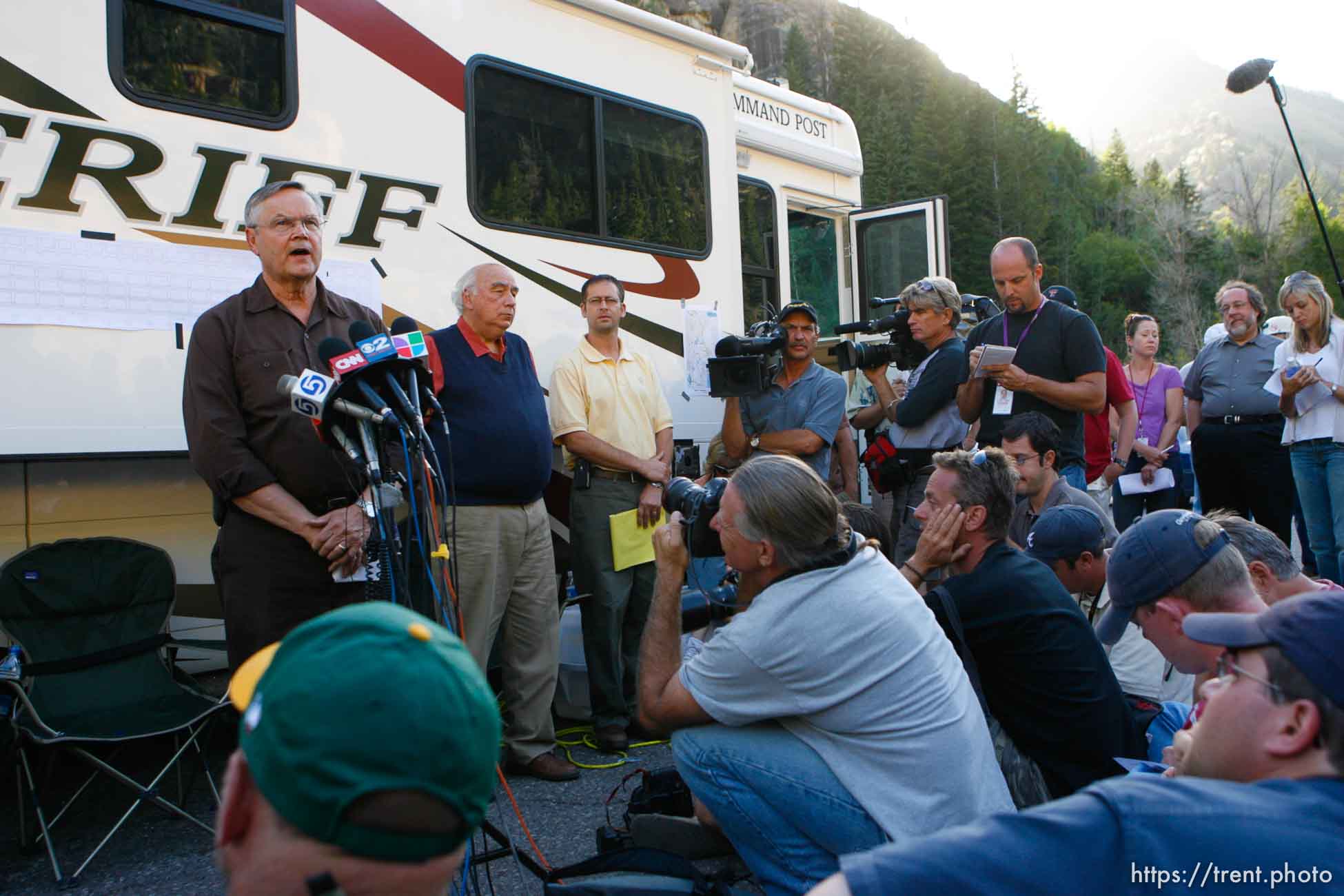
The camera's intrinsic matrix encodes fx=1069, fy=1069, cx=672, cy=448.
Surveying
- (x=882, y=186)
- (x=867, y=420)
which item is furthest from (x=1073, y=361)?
(x=882, y=186)

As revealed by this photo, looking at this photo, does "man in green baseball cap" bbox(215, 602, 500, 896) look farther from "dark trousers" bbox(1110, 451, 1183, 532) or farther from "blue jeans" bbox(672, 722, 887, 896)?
"dark trousers" bbox(1110, 451, 1183, 532)

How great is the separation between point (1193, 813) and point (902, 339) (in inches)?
186

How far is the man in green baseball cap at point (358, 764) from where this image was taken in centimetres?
90

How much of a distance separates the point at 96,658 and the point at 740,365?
3.05 metres

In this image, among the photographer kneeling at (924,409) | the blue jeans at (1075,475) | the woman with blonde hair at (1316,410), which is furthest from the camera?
the woman with blonde hair at (1316,410)

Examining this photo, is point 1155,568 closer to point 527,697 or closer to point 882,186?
point 527,697

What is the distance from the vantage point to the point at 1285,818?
3.67ft

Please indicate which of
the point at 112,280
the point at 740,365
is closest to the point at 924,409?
the point at 740,365

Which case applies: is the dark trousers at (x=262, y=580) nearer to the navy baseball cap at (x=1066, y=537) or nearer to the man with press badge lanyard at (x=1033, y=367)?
the navy baseball cap at (x=1066, y=537)

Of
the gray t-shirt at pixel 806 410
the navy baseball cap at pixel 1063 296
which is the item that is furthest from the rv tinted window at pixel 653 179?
the navy baseball cap at pixel 1063 296

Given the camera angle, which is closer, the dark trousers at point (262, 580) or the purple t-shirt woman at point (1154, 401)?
the dark trousers at point (262, 580)

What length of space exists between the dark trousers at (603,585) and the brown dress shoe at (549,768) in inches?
16.6

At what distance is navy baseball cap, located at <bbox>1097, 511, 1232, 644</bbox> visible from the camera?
2426 mm

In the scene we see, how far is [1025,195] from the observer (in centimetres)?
5084
